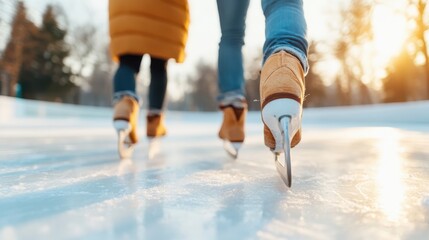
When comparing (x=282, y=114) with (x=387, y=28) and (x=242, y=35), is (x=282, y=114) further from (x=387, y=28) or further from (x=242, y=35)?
(x=387, y=28)

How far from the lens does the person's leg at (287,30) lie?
568 millimetres

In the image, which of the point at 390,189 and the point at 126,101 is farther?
the point at 126,101

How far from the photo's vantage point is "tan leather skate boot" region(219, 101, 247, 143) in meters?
0.89

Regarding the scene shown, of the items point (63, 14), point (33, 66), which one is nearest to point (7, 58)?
point (33, 66)

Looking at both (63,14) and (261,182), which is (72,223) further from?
(63,14)

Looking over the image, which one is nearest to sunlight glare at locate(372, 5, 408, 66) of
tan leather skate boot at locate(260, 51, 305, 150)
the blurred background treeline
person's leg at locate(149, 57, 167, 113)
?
the blurred background treeline

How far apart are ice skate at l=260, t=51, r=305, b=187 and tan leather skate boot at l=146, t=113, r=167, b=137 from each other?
2.06 ft

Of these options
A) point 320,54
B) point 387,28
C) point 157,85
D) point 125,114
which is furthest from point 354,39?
point 125,114

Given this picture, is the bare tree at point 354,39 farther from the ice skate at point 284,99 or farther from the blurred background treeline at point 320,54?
the ice skate at point 284,99

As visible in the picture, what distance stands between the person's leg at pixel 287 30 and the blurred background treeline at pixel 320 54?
21.6 feet

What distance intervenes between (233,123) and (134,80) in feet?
1.14

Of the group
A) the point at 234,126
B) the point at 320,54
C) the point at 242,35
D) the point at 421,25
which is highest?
the point at 320,54

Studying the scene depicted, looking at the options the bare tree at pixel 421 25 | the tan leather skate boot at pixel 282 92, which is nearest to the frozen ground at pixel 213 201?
the tan leather skate boot at pixel 282 92

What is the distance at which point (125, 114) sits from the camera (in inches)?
36.1
